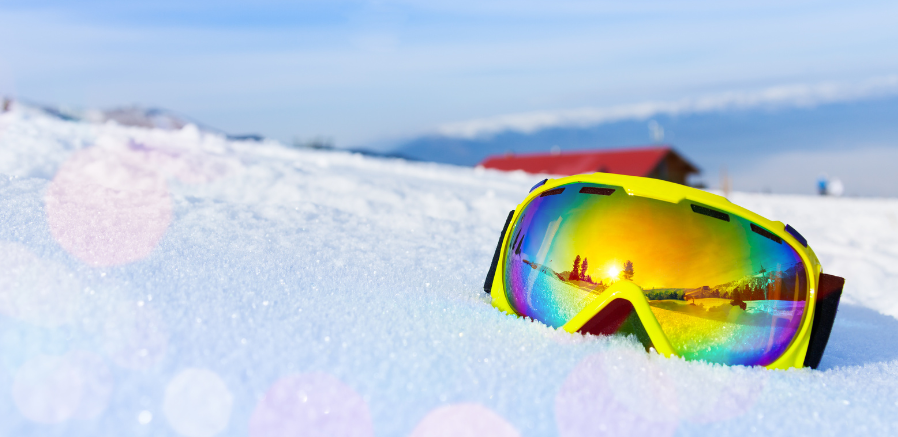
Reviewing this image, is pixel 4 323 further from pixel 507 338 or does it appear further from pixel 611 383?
pixel 611 383

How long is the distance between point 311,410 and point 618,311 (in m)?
1.05

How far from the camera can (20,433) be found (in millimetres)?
954

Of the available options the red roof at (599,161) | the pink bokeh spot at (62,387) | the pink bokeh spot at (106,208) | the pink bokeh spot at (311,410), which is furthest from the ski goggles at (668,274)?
the red roof at (599,161)

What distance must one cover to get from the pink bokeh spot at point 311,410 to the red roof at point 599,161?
20.0 meters

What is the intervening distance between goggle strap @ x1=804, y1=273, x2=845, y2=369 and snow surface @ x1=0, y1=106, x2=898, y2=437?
0.20 ft

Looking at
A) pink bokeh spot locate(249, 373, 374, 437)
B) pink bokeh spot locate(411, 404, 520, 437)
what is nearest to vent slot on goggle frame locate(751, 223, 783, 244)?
pink bokeh spot locate(411, 404, 520, 437)

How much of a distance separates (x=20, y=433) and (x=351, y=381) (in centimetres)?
61

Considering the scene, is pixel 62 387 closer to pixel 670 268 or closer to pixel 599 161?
pixel 670 268

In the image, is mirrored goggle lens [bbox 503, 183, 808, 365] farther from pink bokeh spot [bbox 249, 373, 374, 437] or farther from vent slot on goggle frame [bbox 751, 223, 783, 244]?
pink bokeh spot [bbox 249, 373, 374, 437]

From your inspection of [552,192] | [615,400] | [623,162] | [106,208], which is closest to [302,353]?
[615,400]

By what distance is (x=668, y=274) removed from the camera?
69.4 inches

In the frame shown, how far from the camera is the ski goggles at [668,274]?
5.32 feet

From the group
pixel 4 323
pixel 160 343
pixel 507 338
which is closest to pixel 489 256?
pixel 507 338

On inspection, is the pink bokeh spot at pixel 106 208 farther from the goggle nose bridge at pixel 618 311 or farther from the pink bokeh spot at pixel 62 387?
the goggle nose bridge at pixel 618 311
